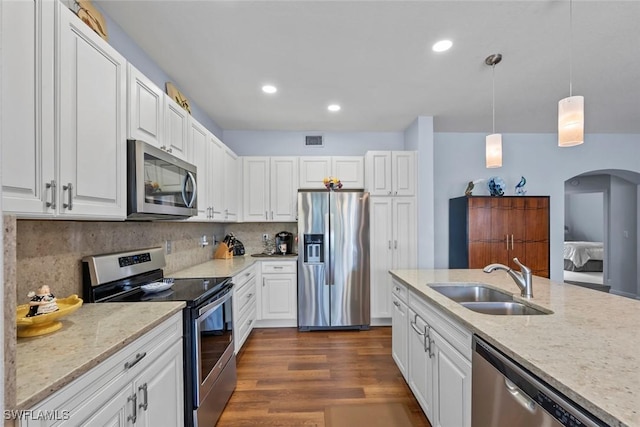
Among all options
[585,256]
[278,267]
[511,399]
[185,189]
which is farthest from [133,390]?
[585,256]

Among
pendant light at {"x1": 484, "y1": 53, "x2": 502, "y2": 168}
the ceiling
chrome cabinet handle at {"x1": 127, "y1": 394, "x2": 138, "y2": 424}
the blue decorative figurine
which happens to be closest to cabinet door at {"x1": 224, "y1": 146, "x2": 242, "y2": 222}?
the ceiling

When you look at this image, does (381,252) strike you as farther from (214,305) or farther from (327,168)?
(214,305)

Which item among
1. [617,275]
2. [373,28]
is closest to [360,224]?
[373,28]

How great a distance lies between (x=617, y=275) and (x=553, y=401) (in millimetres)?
6867

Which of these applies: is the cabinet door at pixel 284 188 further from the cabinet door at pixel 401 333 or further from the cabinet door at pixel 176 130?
the cabinet door at pixel 401 333

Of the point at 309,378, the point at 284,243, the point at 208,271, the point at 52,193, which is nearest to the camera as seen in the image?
the point at 52,193

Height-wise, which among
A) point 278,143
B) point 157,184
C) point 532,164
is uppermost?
point 278,143

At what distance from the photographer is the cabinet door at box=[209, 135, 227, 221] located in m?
2.94

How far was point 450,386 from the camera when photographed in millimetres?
1495

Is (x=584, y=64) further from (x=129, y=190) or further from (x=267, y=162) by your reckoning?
(x=129, y=190)

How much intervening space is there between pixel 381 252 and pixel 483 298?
167 centimetres

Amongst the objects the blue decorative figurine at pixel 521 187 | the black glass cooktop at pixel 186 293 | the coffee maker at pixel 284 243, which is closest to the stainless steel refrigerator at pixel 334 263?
the coffee maker at pixel 284 243

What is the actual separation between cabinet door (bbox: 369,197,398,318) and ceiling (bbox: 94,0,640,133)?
1.23 m

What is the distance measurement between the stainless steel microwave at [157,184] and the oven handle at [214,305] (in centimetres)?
67
